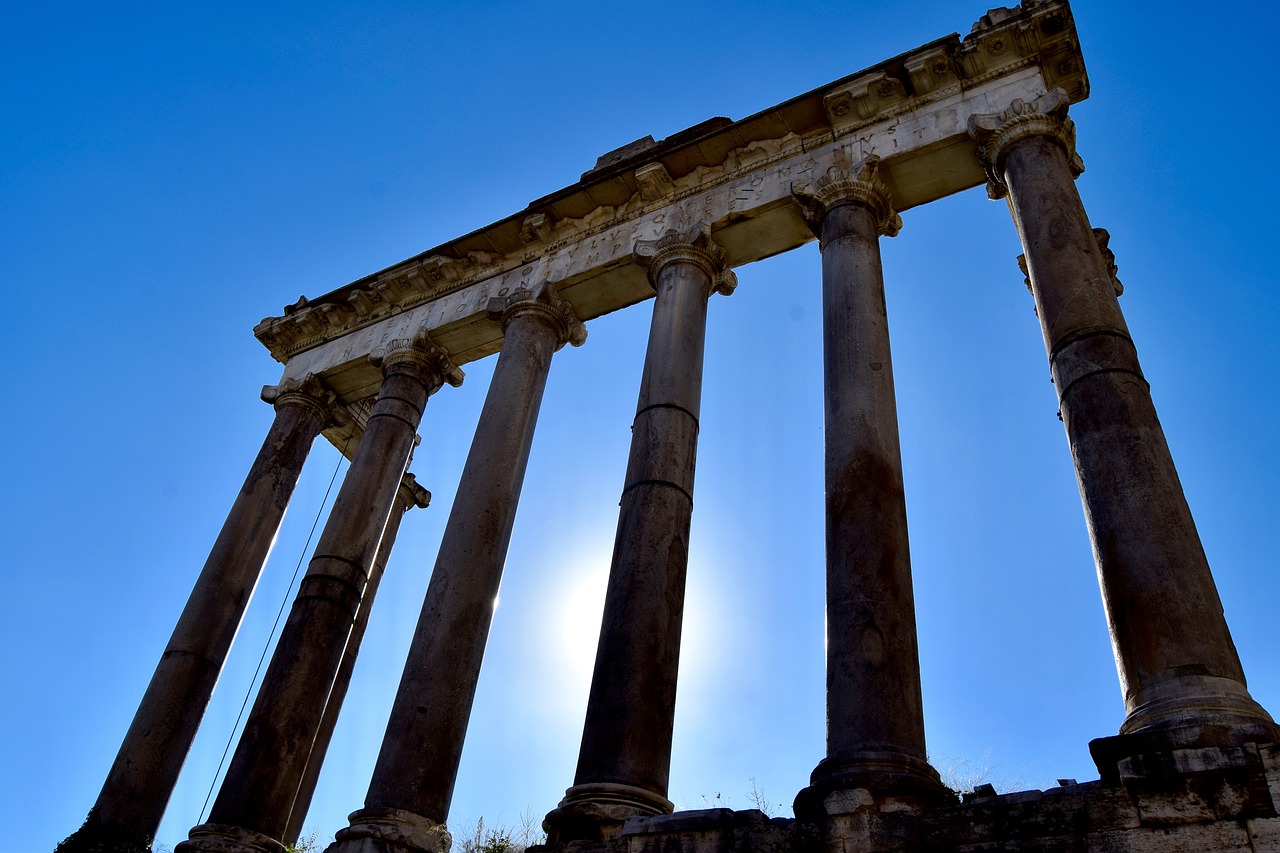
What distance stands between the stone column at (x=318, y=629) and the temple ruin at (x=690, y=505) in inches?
2.5

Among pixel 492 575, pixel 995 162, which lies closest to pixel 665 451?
pixel 492 575

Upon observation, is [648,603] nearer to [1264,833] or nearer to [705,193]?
[1264,833]

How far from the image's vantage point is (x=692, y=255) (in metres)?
20.8

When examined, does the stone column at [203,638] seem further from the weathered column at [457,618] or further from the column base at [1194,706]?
the column base at [1194,706]

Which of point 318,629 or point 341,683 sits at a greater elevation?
point 341,683

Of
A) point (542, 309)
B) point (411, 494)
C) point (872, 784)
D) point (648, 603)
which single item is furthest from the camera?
point (411, 494)

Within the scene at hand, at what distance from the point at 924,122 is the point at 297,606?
16.0m

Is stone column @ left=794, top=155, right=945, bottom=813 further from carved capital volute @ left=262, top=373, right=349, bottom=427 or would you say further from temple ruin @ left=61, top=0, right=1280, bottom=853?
carved capital volute @ left=262, top=373, right=349, bottom=427

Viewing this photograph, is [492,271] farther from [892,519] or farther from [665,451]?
[892,519]

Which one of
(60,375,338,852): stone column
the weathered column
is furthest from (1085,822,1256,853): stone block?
(60,375,338,852): stone column

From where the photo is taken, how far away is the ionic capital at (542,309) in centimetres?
2266

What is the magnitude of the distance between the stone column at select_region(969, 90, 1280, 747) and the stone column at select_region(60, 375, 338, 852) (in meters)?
16.5

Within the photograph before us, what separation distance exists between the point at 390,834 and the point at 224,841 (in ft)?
13.6

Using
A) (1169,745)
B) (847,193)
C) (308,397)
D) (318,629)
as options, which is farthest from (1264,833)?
(308,397)
